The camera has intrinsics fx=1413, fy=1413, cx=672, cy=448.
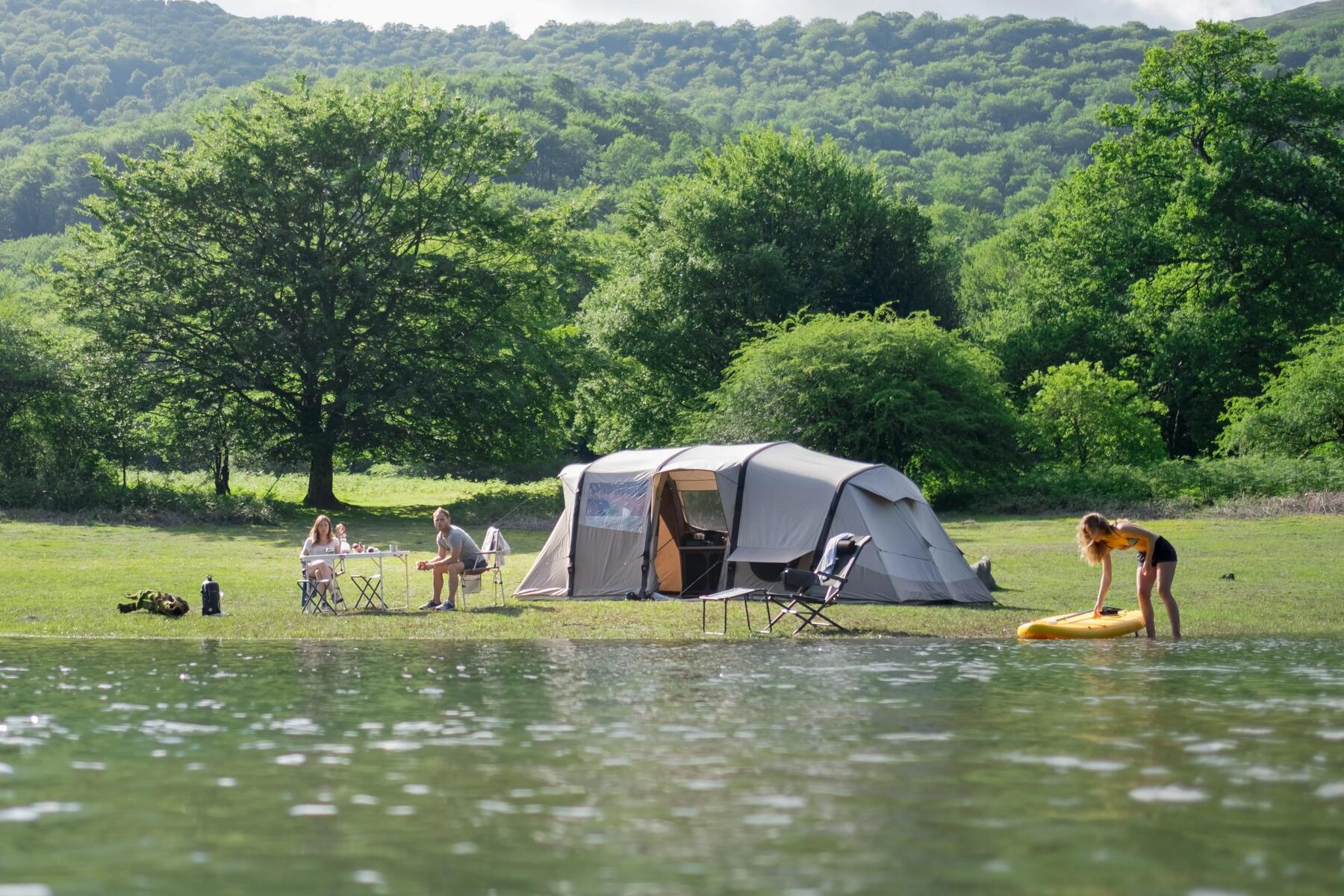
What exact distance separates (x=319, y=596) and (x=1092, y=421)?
98.1ft

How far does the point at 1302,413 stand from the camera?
36938mm

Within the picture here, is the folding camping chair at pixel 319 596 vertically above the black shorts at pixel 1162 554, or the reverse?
the black shorts at pixel 1162 554

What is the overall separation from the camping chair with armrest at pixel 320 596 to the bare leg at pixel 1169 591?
989 centimetres

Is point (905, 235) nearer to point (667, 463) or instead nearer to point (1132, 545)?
point (667, 463)

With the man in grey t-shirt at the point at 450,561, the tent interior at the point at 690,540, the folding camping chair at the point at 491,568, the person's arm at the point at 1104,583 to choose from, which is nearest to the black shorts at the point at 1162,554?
the person's arm at the point at 1104,583

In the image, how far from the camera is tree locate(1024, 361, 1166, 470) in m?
42.3

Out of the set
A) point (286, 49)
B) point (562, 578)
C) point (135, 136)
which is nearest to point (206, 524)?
point (562, 578)

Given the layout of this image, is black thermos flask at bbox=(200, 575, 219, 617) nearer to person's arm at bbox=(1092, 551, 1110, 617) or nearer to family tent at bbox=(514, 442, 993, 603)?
family tent at bbox=(514, 442, 993, 603)

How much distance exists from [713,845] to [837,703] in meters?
4.59

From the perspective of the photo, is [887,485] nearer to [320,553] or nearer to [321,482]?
[320,553]

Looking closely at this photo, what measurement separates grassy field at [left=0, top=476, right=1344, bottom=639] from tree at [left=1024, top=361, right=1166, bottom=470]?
9.47 m

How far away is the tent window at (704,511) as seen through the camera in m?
21.0

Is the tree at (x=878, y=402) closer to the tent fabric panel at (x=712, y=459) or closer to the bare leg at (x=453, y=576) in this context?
the tent fabric panel at (x=712, y=459)

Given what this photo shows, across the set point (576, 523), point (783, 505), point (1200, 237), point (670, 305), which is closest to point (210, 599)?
point (576, 523)
